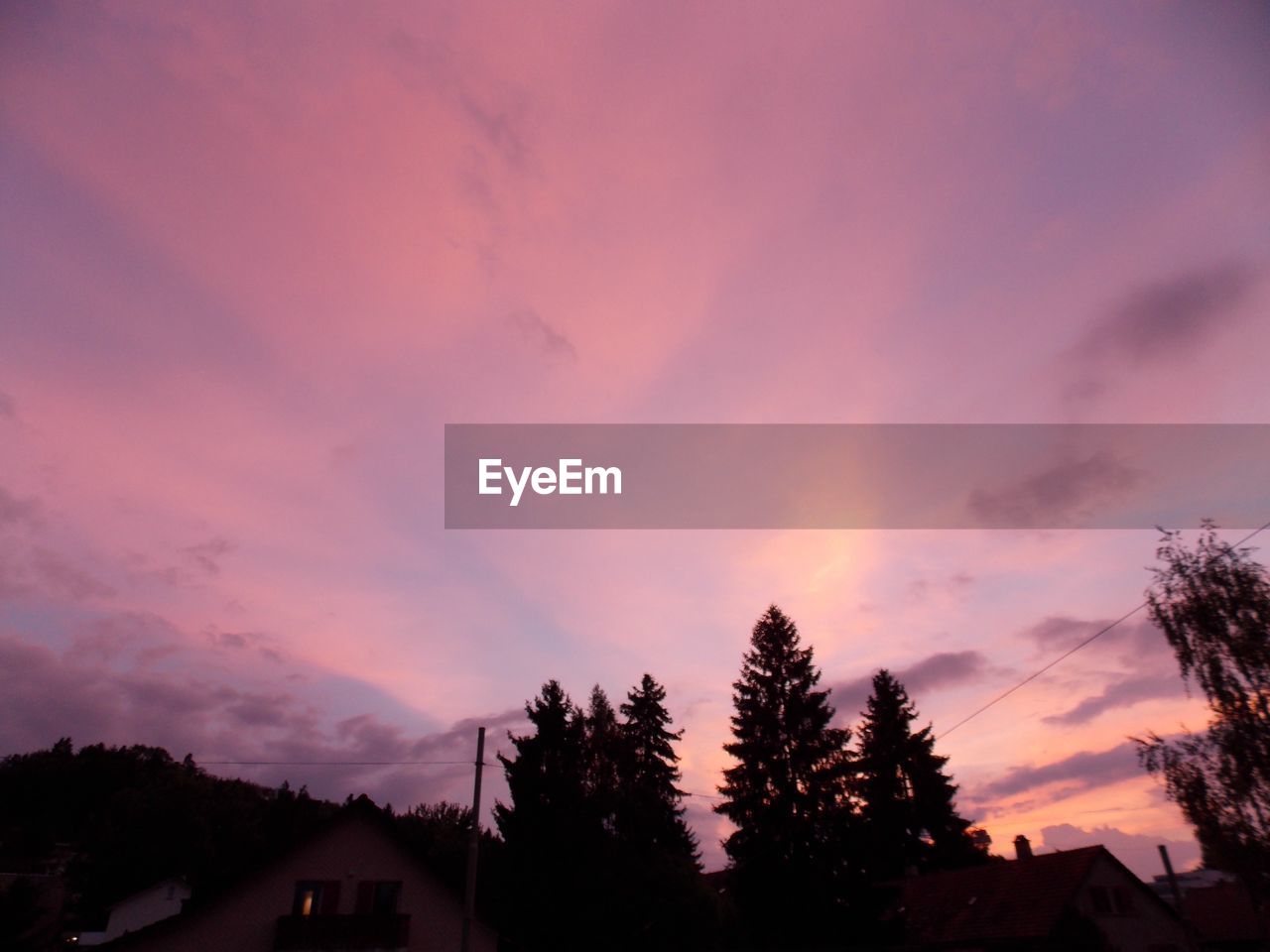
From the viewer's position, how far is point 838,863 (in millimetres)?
33812

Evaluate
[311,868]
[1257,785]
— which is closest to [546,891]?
[311,868]

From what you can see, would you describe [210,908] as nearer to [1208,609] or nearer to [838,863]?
[838,863]

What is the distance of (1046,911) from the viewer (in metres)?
32.9

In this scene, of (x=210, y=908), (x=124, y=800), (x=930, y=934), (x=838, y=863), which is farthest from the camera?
(x=124, y=800)

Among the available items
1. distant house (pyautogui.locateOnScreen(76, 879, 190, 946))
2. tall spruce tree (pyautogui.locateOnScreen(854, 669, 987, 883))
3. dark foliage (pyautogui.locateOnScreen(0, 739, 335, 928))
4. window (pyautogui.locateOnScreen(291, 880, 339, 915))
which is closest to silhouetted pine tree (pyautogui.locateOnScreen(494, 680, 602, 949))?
window (pyautogui.locateOnScreen(291, 880, 339, 915))

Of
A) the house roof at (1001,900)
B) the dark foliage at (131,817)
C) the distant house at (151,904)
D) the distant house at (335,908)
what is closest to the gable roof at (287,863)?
the distant house at (335,908)

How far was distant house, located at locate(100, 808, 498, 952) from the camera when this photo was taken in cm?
2727

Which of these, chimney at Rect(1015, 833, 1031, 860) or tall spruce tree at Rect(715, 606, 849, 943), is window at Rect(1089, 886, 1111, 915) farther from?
tall spruce tree at Rect(715, 606, 849, 943)

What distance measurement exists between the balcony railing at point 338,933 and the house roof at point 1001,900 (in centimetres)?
2221

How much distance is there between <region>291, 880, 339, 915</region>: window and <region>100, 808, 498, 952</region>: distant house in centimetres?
3

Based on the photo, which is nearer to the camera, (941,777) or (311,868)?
(311,868)

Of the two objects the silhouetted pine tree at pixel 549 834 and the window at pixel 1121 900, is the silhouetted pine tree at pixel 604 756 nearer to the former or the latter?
the silhouetted pine tree at pixel 549 834

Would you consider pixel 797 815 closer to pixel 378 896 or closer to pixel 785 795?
pixel 785 795

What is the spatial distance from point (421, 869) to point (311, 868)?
4.32 metres
